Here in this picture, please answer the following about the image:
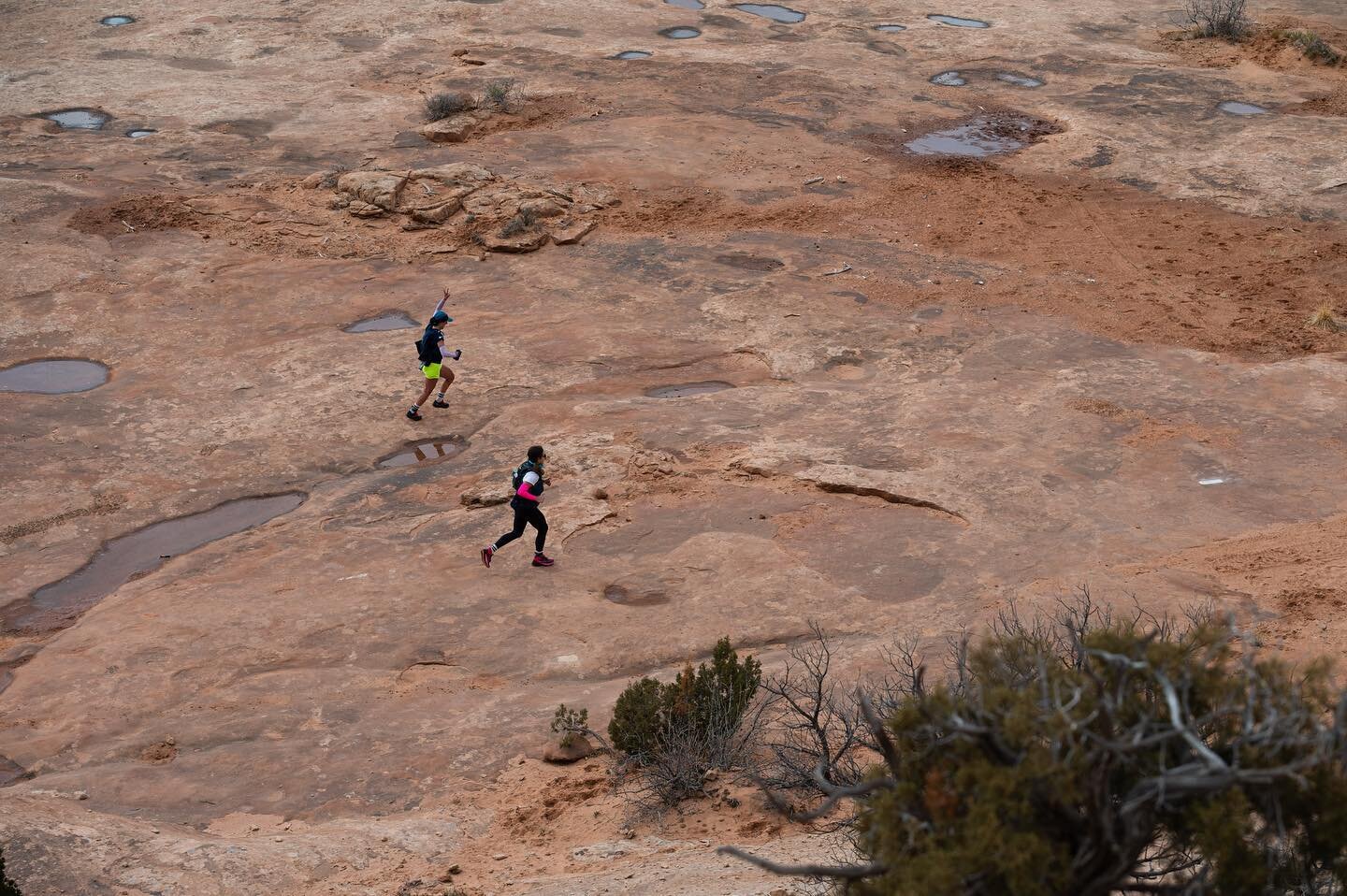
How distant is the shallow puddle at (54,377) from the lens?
1484 cm

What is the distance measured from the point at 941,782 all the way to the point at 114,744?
6855mm

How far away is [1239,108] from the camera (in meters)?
23.9

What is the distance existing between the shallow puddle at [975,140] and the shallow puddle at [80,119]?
15.4 m

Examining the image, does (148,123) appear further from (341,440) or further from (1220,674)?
(1220,674)

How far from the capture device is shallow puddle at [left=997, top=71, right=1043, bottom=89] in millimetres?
25375

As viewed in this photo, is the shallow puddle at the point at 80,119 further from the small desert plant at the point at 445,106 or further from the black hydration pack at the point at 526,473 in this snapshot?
the black hydration pack at the point at 526,473

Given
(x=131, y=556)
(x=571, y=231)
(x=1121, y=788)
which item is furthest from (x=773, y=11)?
(x=1121, y=788)

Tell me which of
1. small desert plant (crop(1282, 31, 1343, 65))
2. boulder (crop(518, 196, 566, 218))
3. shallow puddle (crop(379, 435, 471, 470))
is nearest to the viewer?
shallow puddle (crop(379, 435, 471, 470))

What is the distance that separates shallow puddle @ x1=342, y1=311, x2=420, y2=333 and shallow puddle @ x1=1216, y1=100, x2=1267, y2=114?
54.9ft

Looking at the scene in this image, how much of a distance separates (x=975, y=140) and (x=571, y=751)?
17.6m

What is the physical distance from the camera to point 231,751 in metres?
8.98

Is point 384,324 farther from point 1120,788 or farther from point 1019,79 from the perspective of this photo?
point 1019,79

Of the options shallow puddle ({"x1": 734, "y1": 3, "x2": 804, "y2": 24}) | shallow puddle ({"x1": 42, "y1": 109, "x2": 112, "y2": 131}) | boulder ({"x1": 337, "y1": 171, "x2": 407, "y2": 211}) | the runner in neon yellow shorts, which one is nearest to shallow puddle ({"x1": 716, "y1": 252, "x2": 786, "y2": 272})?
the runner in neon yellow shorts

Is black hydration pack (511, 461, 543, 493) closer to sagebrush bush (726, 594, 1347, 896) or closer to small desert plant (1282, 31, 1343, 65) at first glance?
sagebrush bush (726, 594, 1347, 896)
